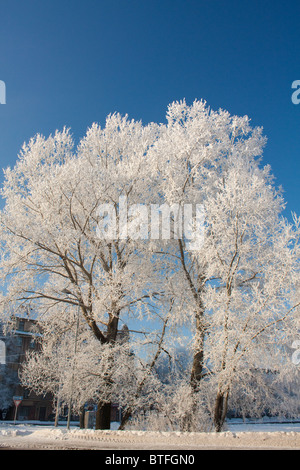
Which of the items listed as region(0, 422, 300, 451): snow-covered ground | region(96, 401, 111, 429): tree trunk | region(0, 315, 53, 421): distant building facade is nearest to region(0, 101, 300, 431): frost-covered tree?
region(96, 401, 111, 429): tree trunk

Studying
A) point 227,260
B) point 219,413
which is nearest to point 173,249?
point 227,260

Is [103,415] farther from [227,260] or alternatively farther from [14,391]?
[14,391]

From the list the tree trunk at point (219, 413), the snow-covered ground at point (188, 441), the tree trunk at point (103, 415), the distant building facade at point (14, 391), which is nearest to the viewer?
the snow-covered ground at point (188, 441)

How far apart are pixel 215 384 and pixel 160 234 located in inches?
253

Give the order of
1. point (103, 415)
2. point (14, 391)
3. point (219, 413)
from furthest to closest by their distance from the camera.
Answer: point (14, 391), point (103, 415), point (219, 413)

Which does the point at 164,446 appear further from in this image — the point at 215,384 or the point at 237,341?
the point at 215,384

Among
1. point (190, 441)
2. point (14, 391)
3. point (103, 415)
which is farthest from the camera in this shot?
point (14, 391)

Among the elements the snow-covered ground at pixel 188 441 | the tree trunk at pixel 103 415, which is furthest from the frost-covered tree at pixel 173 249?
the snow-covered ground at pixel 188 441

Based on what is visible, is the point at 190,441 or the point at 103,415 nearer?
the point at 190,441

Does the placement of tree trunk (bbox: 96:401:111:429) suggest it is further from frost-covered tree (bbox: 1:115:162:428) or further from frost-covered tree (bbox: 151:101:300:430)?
frost-covered tree (bbox: 151:101:300:430)

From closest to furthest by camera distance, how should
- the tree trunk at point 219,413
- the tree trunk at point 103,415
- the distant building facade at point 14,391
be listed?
the tree trunk at point 219,413 < the tree trunk at point 103,415 < the distant building facade at point 14,391

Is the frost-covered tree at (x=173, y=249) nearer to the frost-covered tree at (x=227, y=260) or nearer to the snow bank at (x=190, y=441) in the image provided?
the frost-covered tree at (x=227, y=260)

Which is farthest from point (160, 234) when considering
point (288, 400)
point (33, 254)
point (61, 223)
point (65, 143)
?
point (288, 400)

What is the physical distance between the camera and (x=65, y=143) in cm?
1959
